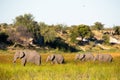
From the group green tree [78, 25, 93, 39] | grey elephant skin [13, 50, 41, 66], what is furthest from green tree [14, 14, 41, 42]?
grey elephant skin [13, 50, 41, 66]

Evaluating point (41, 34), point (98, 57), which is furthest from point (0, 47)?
point (98, 57)

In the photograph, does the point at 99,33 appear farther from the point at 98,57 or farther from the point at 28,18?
the point at 98,57

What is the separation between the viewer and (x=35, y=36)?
79500mm

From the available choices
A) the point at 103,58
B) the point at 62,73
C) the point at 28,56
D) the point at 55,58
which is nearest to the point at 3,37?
the point at 103,58

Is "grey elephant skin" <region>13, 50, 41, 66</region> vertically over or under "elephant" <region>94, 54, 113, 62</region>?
over

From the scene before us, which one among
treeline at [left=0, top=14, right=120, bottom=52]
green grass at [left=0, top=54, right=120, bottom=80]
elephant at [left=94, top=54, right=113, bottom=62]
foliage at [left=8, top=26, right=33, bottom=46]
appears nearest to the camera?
green grass at [left=0, top=54, right=120, bottom=80]

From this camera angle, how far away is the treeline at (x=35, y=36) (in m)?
71.4

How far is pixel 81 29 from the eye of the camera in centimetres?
9044

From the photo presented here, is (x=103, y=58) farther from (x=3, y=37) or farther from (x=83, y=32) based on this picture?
(x=83, y=32)

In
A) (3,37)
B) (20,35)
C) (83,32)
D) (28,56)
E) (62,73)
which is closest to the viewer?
(62,73)

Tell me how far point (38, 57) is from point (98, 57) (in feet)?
37.3

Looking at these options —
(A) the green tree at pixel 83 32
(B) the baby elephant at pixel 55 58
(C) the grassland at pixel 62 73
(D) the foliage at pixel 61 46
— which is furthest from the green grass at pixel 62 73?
(A) the green tree at pixel 83 32

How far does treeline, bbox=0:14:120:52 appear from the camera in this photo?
2813 inches

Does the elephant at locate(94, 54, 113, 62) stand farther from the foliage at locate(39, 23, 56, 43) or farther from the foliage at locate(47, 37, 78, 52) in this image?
the foliage at locate(39, 23, 56, 43)
